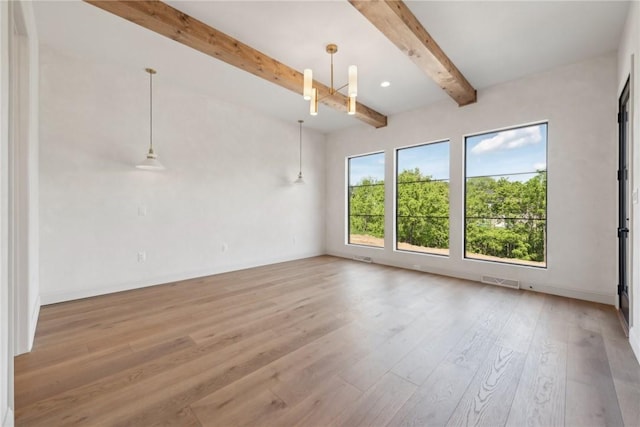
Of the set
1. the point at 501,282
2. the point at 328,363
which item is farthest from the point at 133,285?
the point at 501,282

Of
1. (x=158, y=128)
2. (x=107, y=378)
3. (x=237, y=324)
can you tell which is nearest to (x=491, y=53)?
(x=237, y=324)

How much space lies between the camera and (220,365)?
1.98 m

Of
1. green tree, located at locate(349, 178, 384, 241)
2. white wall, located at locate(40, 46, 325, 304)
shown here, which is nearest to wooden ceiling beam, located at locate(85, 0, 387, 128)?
white wall, located at locate(40, 46, 325, 304)

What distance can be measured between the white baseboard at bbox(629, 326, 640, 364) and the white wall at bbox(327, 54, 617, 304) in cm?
129

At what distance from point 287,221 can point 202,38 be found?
3673 mm

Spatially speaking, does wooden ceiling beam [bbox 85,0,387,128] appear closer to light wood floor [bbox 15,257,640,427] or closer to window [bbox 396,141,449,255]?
window [bbox 396,141,449,255]

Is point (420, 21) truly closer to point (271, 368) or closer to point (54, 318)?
point (271, 368)

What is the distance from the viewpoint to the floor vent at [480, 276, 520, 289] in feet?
12.6

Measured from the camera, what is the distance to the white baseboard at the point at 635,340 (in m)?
2.03

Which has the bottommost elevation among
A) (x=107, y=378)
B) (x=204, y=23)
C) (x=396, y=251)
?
(x=107, y=378)

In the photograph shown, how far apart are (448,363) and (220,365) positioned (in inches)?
66.9

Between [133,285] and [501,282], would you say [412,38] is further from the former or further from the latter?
[133,285]

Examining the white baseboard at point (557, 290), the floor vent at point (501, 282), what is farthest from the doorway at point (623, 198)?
the floor vent at point (501, 282)

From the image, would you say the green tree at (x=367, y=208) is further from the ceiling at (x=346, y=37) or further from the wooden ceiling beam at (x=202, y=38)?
the wooden ceiling beam at (x=202, y=38)
